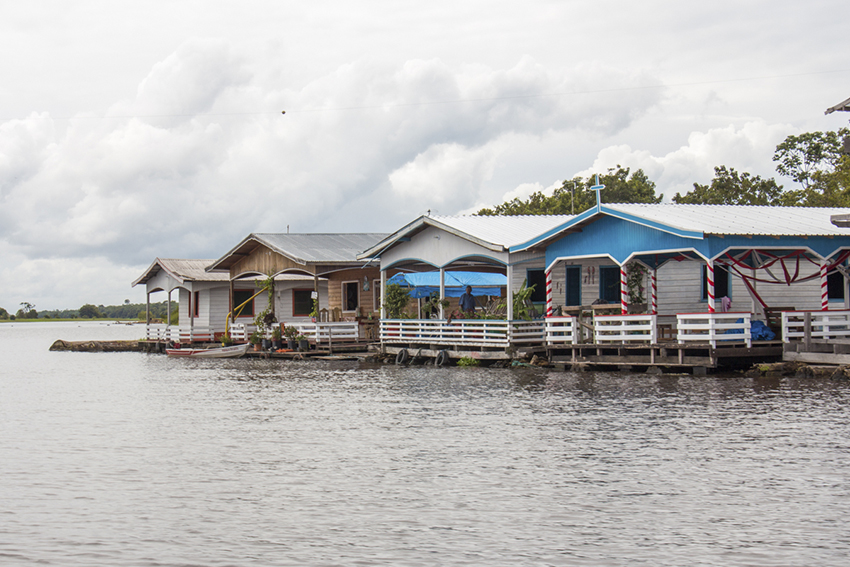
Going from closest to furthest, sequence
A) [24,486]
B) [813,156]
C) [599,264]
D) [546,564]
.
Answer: [546,564] < [24,486] < [599,264] < [813,156]

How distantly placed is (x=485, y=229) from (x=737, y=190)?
121 ft

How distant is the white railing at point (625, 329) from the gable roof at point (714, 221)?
2.51 m

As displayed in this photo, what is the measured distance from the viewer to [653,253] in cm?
2455

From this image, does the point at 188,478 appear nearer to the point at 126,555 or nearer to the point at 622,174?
the point at 126,555

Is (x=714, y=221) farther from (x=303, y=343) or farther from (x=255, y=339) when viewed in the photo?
(x=255, y=339)

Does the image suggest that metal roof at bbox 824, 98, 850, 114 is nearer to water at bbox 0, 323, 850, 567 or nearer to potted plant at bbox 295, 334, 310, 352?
water at bbox 0, 323, 850, 567

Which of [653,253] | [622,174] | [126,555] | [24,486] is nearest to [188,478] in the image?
[24,486]

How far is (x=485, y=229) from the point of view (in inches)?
1227

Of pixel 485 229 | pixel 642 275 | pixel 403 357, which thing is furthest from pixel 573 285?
pixel 403 357

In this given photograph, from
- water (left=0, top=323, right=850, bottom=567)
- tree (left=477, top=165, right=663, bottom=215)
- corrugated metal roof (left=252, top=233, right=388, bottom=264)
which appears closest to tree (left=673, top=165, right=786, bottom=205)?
tree (left=477, top=165, right=663, bottom=215)

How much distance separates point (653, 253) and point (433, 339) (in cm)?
929

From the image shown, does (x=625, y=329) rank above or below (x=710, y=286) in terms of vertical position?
below

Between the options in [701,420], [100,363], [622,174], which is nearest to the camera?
[701,420]

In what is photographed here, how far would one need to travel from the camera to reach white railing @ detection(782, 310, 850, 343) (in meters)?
22.8
